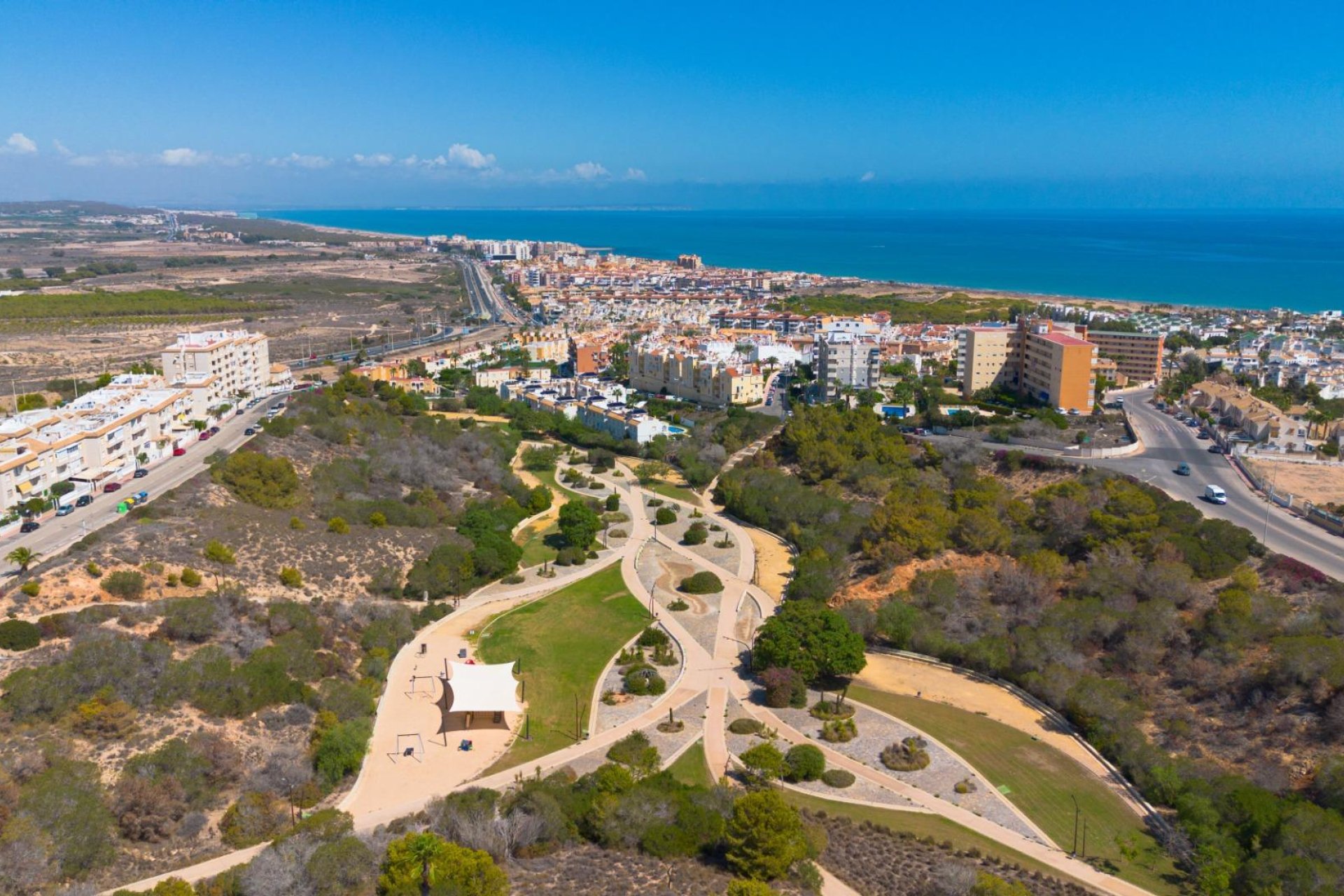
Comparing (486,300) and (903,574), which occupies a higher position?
(486,300)

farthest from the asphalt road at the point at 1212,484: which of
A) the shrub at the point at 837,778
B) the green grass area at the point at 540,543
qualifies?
the green grass area at the point at 540,543

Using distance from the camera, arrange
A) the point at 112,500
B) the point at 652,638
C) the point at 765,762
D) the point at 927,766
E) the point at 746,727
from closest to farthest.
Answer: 1. the point at 765,762
2. the point at 927,766
3. the point at 746,727
4. the point at 652,638
5. the point at 112,500

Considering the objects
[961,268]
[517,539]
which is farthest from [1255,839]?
[961,268]

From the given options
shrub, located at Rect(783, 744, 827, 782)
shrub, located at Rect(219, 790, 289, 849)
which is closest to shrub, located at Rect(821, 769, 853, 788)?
shrub, located at Rect(783, 744, 827, 782)

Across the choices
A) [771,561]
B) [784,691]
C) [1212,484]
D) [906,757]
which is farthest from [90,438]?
[1212,484]

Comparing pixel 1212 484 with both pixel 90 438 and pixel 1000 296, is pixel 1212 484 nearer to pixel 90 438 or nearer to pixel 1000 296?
pixel 90 438

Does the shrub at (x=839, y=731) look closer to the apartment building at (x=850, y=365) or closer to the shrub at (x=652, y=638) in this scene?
the shrub at (x=652, y=638)

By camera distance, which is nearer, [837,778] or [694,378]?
[837,778]

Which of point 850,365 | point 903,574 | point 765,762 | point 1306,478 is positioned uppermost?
point 850,365
